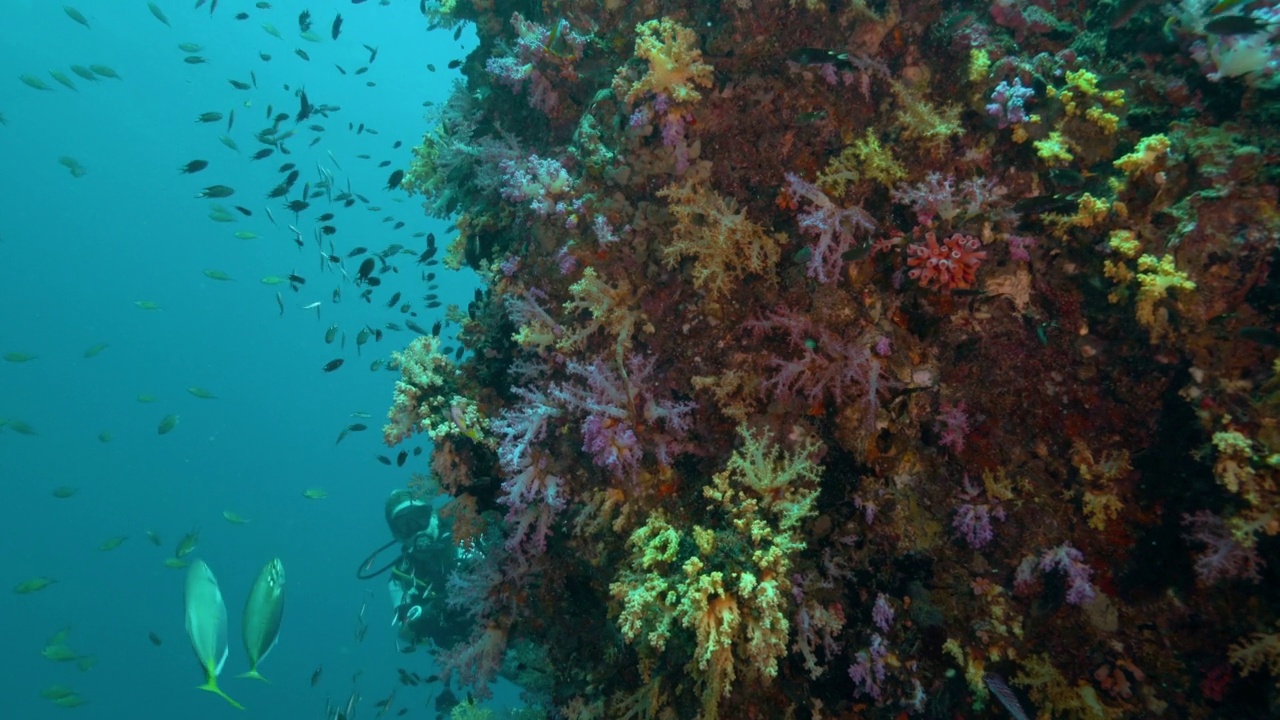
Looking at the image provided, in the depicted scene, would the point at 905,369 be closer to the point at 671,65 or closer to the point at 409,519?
the point at 671,65

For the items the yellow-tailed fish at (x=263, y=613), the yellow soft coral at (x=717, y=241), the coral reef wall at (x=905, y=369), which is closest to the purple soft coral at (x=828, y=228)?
the coral reef wall at (x=905, y=369)

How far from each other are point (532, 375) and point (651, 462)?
48.9 inches

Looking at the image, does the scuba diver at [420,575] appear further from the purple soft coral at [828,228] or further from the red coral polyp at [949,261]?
the red coral polyp at [949,261]

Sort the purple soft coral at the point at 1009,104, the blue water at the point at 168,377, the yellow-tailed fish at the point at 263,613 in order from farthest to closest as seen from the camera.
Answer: the blue water at the point at 168,377, the yellow-tailed fish at the point at 263,613, the purple soft coral at the point at 1009,104

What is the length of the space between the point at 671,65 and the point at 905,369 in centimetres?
261

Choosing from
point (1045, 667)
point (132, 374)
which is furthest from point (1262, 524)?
point (132, 374)

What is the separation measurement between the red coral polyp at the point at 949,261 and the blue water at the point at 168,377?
161 feet

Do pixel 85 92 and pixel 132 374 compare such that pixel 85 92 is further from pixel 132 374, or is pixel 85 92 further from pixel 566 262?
pixel 566 262

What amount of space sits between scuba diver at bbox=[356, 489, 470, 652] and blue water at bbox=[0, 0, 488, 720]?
1467 inches

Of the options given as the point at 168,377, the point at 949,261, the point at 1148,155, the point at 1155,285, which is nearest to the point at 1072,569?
the point at 1155,285

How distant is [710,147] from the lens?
438 cm

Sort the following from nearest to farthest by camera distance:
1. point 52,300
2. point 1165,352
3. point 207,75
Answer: point 1165,352
point 52,300
point 207,75

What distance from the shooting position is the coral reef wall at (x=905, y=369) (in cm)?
312

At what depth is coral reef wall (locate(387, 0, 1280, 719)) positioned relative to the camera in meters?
3.12
